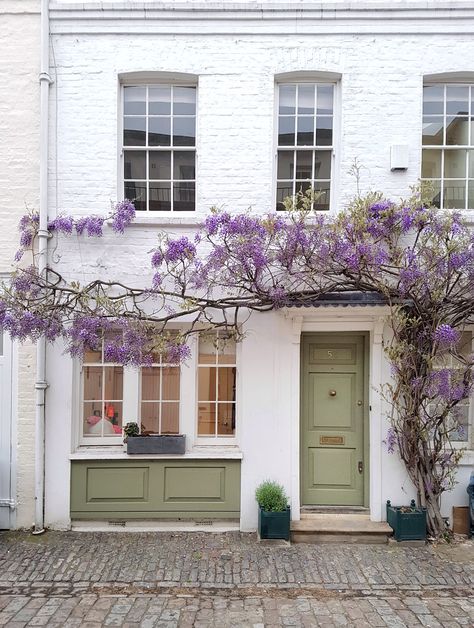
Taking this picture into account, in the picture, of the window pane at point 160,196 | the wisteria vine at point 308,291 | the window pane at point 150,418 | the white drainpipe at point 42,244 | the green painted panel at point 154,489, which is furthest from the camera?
the window pane at point 160,196

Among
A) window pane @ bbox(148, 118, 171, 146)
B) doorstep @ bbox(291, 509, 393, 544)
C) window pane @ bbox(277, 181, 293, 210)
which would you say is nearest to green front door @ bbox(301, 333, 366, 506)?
doorstep @ bbox(291, 509, 393, 544)

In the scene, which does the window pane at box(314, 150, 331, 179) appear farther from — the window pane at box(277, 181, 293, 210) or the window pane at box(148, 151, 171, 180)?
the window pane at box(148, 151, 171, 180)

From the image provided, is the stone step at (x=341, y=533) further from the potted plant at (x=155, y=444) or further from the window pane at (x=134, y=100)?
the window pane at (x=134, y=100)

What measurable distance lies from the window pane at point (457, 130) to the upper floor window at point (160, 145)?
3.57 metres

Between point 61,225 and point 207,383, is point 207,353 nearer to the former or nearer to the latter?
point 207,383

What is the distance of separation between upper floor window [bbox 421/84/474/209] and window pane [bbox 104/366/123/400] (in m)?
5.06

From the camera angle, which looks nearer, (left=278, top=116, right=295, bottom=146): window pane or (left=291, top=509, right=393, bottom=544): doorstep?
(left=291, top=509, right=393, bottom=544): doorstep

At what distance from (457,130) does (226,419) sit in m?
5.18

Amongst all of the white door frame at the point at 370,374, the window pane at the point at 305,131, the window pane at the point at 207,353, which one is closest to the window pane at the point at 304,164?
the window pane at the point at 305,131

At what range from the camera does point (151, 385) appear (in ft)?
21.1

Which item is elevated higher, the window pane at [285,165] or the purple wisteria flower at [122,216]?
the window pane at [285,165]

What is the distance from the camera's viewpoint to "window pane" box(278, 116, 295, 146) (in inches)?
254

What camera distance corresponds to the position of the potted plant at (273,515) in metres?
5.71

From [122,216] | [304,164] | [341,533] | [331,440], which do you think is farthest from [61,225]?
[341,533]
